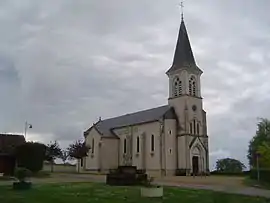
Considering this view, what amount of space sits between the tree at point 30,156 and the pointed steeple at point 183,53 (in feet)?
94.3

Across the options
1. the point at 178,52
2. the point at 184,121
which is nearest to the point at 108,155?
the point at 184,121

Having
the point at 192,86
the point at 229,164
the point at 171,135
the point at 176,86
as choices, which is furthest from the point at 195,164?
the point at 229,164

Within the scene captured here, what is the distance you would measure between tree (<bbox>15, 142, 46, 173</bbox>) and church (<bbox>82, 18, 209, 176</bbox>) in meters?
20.7

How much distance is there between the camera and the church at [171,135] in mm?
57531

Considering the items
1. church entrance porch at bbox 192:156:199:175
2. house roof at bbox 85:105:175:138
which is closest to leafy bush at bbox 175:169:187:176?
church entrance porch at bbox 192:156:199:175

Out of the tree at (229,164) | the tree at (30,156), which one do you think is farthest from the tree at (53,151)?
the tree at (229,164)

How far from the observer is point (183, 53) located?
6238 centimetres

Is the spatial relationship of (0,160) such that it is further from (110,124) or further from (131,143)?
(110,124)

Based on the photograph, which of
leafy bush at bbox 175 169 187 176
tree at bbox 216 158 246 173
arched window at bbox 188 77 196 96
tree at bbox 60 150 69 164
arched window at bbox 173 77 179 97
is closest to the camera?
leafy bush at bbox 175 169 187 176

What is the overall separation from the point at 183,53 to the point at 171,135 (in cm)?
1371

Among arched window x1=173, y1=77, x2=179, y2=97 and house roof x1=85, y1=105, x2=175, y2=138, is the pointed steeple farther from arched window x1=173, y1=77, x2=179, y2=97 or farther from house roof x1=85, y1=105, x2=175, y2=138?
house roof x1=85, y1=105, x2=175, y2=138

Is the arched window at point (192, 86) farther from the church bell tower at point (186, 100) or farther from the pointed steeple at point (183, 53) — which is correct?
the pointed steeple at point (183, 53)

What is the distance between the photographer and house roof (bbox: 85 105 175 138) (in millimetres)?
60737

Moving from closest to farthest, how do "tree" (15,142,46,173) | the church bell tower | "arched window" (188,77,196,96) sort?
1. "tree" (15,142,46,173)
2. the church bell tower
3. "arched window" (188,77,196,96)
